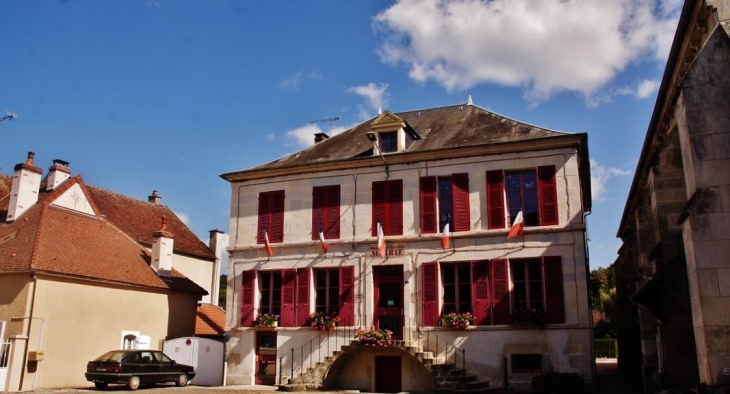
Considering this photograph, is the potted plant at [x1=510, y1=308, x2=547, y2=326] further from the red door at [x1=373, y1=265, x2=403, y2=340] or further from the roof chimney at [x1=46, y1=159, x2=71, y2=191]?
the roof chimney at [x1=46, y1=159, x2=71, y2=191]

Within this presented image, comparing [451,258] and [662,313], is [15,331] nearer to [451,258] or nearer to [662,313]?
[451,258]

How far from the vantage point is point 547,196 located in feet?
60.7

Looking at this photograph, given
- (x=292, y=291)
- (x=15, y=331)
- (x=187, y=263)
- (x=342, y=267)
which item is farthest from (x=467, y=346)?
(x=187, y=263)

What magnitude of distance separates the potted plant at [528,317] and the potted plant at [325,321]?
551 cm

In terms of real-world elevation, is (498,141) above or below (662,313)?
above

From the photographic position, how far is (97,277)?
2014 centimetres

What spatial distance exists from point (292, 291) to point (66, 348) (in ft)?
23.2

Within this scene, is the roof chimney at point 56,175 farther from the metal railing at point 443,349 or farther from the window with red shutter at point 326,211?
the metal railing at point 443,349

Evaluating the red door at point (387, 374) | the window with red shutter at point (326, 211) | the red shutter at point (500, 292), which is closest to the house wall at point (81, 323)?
the window with red shutter at point (326, 211)

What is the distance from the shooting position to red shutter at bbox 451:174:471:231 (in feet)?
63.4

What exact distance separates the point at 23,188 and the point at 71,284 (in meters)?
4.42

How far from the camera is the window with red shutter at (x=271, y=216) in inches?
853

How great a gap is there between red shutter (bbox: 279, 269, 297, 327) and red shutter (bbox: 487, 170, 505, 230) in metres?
6.72

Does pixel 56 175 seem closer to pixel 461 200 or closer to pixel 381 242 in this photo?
pixel 381 242
